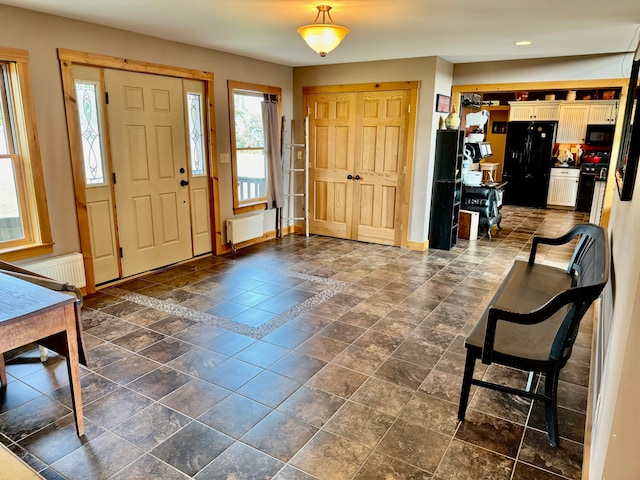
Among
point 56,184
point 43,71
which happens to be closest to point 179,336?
point 56,184

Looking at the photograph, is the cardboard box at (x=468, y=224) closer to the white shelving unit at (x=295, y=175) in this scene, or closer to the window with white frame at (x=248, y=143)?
the white shelving unit at (x=295, y=175)

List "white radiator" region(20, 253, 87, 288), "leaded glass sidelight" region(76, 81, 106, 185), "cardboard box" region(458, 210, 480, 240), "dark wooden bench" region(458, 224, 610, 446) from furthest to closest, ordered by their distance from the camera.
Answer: "cardboard box" region(458, 210, 480, 240) → "leaded glass sidelight" region(76, 81, 106, 185) → "white radiator" region(20, 253, 87, 288) → "dark wooden bench" region(458, 224, 610, 446)

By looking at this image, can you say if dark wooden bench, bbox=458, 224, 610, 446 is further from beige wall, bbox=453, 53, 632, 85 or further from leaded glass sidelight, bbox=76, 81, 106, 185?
leaded glass sidelight, bbox=76, 81, 106, 185

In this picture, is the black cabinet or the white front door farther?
the black cabinet

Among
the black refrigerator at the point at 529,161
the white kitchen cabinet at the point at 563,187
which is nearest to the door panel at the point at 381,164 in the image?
the black refrigerator at the point at 529,161

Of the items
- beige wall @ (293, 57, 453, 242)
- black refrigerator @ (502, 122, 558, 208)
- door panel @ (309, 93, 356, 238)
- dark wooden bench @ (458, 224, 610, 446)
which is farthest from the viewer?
black refrigerator @ (502, 122, 558, 208)

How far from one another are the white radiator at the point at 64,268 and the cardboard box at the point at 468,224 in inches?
196

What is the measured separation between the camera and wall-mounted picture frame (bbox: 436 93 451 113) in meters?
5.48

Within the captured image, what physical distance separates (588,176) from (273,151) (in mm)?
6967

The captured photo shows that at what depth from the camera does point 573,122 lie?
9297mm

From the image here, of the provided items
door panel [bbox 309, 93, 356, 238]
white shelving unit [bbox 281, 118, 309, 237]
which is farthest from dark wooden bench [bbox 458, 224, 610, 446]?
white shelving unit [bbox 281, 118, 309, 237]

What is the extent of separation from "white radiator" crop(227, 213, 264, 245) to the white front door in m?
0.61

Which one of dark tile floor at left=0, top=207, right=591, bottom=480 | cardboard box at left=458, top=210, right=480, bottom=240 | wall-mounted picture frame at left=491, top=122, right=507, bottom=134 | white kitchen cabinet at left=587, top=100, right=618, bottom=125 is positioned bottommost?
dark tile floor at left=0, top=207, right=591, bottom=480

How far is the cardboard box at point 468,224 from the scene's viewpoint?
20.9ft
